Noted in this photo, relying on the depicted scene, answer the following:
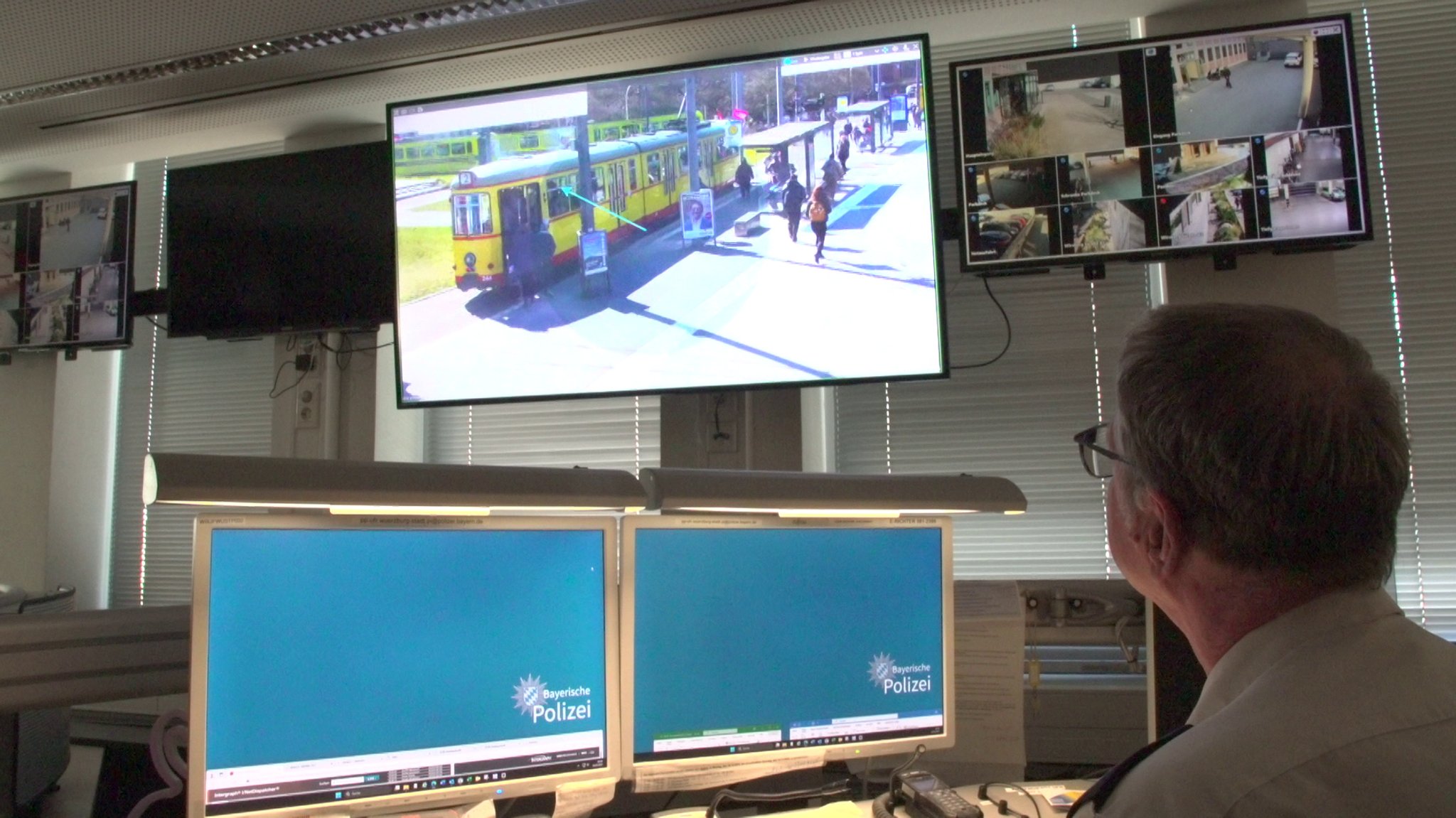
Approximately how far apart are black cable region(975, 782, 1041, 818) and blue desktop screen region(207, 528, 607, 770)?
27.7 inches

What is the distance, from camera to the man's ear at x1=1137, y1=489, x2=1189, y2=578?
3.05 feet

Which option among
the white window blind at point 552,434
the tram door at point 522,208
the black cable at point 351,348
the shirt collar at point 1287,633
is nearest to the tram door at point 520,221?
the tram door at point 522,208

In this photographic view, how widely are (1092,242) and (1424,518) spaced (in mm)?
1240

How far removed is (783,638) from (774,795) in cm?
30

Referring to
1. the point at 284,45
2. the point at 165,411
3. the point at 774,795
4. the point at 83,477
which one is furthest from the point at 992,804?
the point at 83,477

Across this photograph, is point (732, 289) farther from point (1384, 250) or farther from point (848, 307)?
point (1384, 250)

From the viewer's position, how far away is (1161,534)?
0.96 metres

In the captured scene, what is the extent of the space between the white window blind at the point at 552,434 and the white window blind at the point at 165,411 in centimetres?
72

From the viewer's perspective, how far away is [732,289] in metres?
2.37

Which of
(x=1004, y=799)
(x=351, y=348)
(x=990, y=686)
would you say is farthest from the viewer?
(x=351, y=348)

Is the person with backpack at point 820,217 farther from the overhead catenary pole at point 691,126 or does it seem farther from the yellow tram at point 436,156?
the yellow tram at point 436,156

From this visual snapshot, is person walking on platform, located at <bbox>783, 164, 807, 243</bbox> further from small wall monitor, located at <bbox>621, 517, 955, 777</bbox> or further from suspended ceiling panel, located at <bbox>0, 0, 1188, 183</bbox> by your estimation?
small wall monitor, located at <bbox>621, 517, 955, 777</bbox>

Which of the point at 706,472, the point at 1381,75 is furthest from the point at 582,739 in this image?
the point at 1381,75

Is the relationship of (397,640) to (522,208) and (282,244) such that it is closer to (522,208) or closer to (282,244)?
(522,208)
